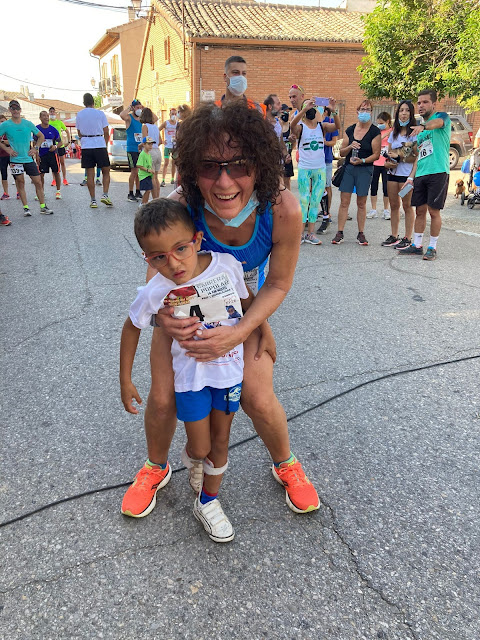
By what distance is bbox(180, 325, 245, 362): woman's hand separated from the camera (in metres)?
1.74

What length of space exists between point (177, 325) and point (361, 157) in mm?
5563

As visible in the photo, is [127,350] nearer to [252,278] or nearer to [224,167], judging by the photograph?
[252,278]

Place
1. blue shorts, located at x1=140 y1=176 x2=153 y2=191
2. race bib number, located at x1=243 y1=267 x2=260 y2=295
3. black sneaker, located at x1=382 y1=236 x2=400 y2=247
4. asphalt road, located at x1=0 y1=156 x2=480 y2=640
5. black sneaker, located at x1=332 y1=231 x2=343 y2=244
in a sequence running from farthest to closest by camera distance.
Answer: blue shorts, located at x1=140 y1=176 x2=153 y2=191 → black sneaker, located at x1=332 y1=231 x2=343 y2=244 → black sneaker, located at x1=382 y1=236 x2=400 y2=247 → race bib number, located at x1=243 y1=267 x2=260 y2=295 → asphalt road, located at x1=0 y1=156 x2=480 y2=640

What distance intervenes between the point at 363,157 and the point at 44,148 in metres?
6.98

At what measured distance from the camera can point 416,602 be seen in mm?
1606

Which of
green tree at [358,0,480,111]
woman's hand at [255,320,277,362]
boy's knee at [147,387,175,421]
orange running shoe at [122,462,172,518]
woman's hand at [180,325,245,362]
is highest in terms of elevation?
green tree at [358,0,480,111]

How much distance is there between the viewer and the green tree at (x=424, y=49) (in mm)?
7558

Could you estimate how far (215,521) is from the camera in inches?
73.0

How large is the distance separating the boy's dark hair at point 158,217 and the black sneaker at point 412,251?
4.93m

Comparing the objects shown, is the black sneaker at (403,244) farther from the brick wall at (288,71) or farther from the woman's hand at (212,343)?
the brick wall at (288,71)

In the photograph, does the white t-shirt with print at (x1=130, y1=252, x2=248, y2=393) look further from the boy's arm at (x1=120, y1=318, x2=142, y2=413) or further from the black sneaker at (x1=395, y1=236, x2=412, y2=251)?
the black sneaker at (x1=395, y1=236, x2=412, y2=251)

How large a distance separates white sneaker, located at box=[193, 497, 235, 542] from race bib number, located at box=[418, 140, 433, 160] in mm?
5113

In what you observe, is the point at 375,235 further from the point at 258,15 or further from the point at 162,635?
the point at 258,15

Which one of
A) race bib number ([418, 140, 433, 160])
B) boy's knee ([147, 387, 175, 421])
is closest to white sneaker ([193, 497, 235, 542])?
boy's knee ([147, 387, 175, 421])
